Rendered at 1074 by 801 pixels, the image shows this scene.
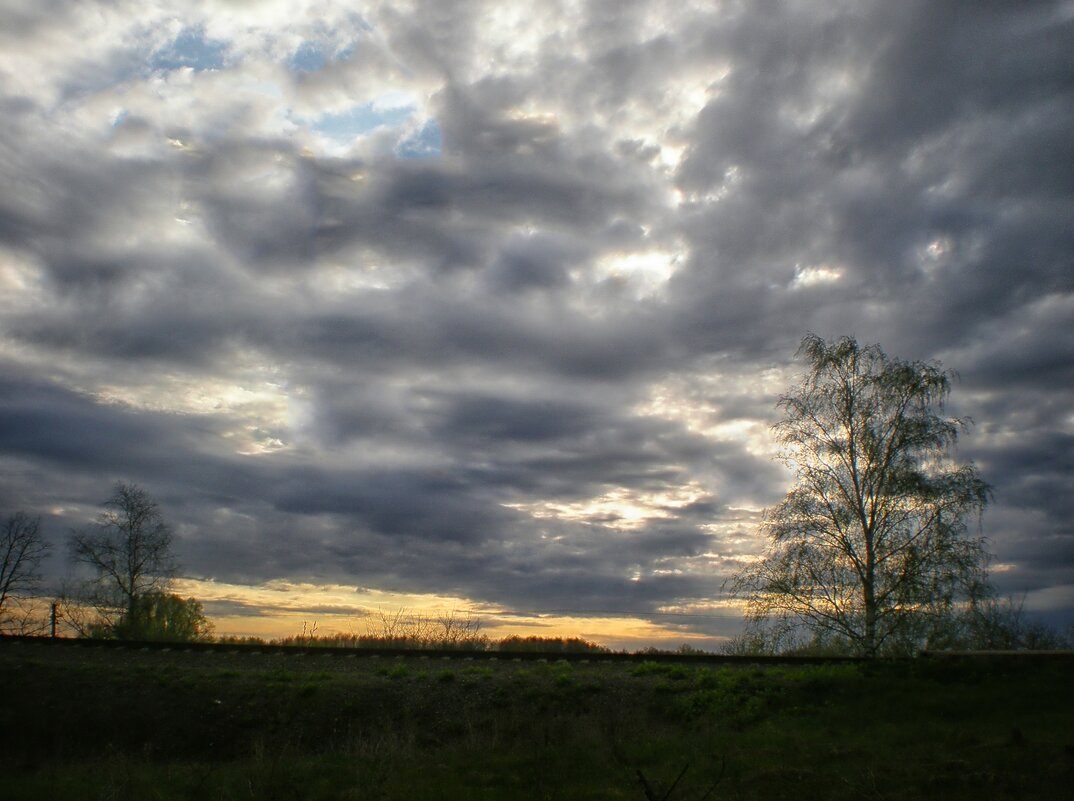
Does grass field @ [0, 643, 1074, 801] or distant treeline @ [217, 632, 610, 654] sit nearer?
grass field @ [0, 643, 1074, 801]

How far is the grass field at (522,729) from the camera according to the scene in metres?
14.1

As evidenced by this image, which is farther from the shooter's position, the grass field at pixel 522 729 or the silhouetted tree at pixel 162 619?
the silhouetted tree at pixel 162 619

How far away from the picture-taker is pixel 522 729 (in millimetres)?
19078

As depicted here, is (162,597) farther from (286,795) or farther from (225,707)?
(286,795)

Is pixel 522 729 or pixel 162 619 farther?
→ pixel 162 619

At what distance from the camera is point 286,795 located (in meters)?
14.3

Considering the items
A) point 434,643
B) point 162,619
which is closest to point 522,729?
point 434,643

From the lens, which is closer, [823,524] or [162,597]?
[823,524]

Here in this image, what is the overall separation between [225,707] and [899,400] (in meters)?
24.9

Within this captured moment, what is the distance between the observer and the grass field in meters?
14.1

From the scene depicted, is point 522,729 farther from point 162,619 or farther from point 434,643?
point 162,619

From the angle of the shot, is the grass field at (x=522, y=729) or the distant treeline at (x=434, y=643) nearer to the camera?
the grass field at (x=522, y=729)

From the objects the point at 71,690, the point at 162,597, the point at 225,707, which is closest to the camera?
the point at 225,707

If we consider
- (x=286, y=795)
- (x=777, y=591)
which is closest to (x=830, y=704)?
(x=777, y=591)
